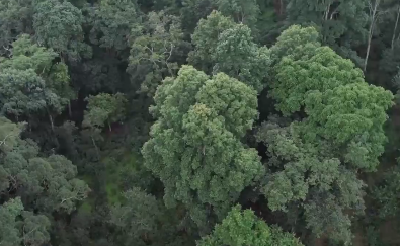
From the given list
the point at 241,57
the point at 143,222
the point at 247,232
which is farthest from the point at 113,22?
the point at 247,232

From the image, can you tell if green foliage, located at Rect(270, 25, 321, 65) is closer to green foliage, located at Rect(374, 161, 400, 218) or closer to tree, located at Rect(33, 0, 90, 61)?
green foliage, located at Rect(374, 161, 400, 218)

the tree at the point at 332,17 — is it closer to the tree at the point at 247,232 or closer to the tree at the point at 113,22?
the tree at the point at 113,22

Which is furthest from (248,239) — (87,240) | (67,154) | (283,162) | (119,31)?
(119,31)

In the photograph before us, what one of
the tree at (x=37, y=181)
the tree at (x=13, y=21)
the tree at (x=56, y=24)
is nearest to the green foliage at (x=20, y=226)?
the tree at (x=37, y=181)

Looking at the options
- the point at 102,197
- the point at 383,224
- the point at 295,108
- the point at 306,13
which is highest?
the point at 306,13

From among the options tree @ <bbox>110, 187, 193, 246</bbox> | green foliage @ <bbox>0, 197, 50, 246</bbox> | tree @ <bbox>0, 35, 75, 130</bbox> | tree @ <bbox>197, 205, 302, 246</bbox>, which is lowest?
tree @ <bbox>110, 187, 193, 246</bbox>

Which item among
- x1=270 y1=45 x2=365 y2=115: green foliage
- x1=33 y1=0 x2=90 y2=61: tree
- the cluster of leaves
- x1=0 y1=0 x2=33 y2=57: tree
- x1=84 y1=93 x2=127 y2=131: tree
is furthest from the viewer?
x1=0 y1=0 x2=33 y2=57: tree

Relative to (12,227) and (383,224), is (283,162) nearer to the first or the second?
(383,224)

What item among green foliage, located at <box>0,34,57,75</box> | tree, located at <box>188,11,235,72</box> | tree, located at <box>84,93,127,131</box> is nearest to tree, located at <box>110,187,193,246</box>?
tree, located at <box>84,93,127,131</box>
